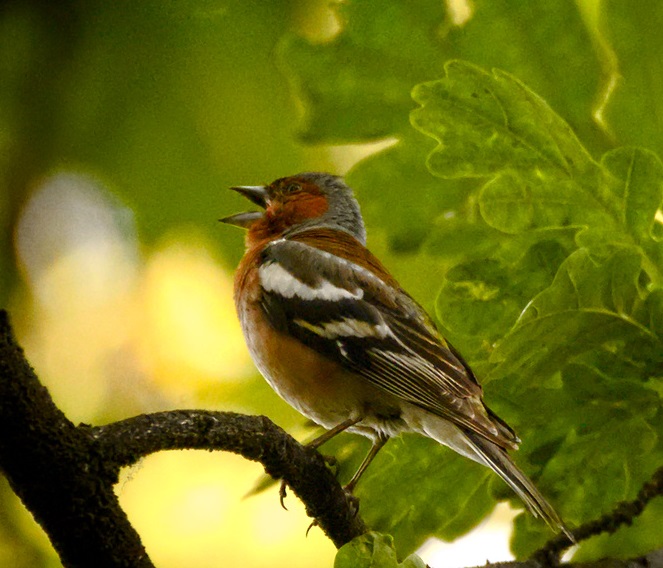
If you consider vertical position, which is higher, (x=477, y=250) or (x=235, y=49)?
(x=235, y=49)

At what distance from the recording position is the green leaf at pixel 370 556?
5.11 feet

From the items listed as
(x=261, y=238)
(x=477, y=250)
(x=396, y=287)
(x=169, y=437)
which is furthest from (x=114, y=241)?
(x=169, y=437)

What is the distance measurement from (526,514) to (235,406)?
170 centimetres

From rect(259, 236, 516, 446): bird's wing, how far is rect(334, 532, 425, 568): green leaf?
99 centimetres

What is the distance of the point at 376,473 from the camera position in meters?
2.08

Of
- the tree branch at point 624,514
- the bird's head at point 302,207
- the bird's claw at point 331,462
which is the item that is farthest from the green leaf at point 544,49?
the bird's head at point 302,207

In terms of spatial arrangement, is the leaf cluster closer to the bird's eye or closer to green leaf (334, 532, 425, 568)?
green leaf (334, 532, 425, 568)

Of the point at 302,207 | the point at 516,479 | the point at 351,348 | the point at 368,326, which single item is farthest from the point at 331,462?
the point at 302,207

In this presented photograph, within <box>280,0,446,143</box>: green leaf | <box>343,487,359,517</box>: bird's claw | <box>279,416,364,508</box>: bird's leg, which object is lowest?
<box>343,487,359,517</box>: bird's claw

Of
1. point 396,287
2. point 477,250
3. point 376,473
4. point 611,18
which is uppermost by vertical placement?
point 396,287

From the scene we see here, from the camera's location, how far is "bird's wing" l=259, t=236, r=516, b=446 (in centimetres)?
286

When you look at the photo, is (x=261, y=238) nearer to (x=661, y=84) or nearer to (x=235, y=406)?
(x=235, y=406)

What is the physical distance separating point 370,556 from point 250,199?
107 inches

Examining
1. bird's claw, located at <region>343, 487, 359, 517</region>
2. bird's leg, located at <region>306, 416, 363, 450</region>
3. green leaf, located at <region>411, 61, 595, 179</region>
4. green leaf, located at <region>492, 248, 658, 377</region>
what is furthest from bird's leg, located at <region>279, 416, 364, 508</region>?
green leaf, located at <region>411, 61, 595, 179</region>
